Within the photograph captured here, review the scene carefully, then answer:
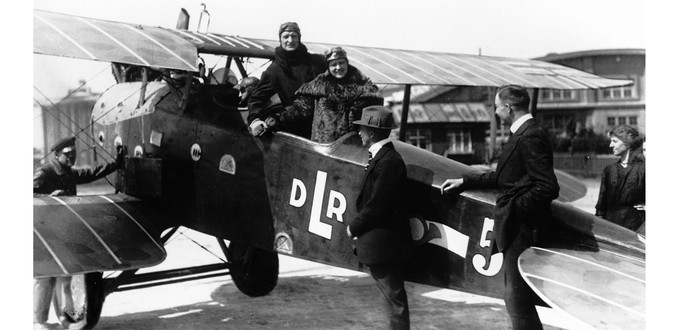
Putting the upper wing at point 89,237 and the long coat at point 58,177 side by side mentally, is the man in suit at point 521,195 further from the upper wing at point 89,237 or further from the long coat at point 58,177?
the long coat at point 58,177

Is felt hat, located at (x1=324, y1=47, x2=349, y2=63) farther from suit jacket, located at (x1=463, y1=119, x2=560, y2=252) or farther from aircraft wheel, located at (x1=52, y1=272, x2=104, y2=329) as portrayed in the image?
aircraft wheel, located at (x1=52, y1=272, x2=104, y2=329)

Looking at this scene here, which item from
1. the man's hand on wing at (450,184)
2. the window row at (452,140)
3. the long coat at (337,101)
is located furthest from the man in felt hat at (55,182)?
the window row at (452,140)

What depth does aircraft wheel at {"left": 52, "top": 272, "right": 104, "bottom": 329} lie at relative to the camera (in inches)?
229

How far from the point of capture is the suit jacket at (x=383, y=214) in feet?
13.2

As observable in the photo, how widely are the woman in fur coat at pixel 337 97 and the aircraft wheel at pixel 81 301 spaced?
2608mm

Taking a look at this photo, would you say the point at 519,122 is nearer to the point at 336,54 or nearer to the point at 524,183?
the point at 524,183

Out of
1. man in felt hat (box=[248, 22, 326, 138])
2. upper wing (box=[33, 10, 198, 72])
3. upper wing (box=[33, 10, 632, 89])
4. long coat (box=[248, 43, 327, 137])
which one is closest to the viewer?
upper wing (box=[33, 10, 198, 72])

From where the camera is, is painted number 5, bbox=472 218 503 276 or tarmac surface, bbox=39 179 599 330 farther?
tarmac surface, bbox=39 179 599 330

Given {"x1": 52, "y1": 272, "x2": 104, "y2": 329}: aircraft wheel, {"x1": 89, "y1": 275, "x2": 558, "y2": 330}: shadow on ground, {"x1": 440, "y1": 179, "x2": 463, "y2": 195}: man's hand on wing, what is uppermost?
{"x1": 440, "y1": 179, "x2": 463, "y2": 195}: man's hand on wing

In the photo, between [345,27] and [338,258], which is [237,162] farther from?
[345,27]

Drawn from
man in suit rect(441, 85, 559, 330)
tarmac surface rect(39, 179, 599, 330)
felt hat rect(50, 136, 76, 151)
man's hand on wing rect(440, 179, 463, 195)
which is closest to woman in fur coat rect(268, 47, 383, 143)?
man's hand on wing rect(440, 179, 463, 195)

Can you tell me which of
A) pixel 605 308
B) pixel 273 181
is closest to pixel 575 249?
pixel 605 308

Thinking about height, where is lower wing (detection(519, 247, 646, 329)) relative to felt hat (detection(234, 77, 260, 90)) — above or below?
below

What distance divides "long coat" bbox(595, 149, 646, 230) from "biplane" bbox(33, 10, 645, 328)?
1.94 feet
